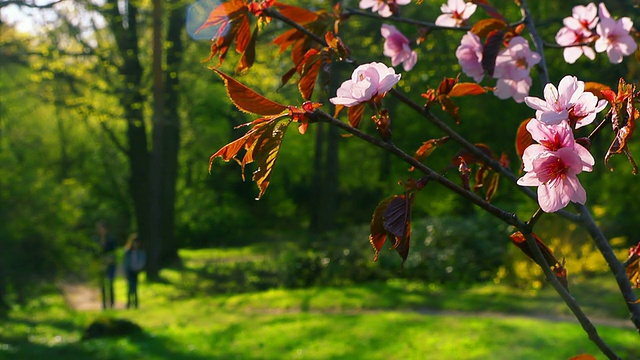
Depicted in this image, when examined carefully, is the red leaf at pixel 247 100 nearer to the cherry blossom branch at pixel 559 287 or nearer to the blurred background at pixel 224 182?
the cherry blossom branch at pixel 559 287

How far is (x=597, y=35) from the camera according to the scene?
1.93m

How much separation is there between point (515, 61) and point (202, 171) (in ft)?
93.8

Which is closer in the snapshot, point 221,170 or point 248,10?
point 248,10

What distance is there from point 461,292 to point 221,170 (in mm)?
18296

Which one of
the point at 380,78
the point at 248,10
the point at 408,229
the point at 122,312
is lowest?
the point at 122,312

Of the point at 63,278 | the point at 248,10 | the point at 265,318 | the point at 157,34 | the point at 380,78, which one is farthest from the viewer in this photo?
the point at 157,34

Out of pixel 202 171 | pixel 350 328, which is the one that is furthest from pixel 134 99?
pixel 202 171

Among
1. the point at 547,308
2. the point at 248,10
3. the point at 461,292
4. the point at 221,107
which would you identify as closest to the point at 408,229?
the point at 248,10

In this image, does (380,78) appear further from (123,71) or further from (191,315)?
(123,71)

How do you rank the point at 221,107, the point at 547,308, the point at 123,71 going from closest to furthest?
the point at 547,308 → the point at 123,71 → the point at 221,107

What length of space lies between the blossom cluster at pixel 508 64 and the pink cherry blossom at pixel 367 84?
0.62m

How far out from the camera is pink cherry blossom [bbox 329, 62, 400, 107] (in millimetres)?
1131

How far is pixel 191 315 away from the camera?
11891mm

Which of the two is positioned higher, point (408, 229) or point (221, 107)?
point (221, 107)
